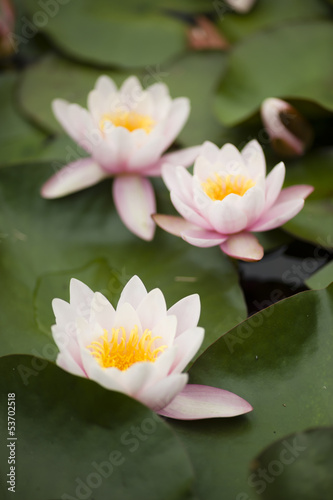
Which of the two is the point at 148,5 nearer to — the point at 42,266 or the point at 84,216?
the point at 84,216

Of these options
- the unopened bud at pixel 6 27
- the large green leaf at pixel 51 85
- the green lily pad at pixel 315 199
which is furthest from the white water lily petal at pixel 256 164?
the unopened bud at pixel 6 27

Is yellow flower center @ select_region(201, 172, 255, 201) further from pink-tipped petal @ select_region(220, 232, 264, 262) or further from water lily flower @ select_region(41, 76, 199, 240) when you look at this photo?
water lily flower @ select_region(41, 76, 199, 240)

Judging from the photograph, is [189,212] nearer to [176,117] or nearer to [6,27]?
[176,117]

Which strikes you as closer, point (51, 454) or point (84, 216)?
point (51, 454)

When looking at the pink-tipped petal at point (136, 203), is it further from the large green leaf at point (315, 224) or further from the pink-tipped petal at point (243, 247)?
the large green leaf at point (315, 224)

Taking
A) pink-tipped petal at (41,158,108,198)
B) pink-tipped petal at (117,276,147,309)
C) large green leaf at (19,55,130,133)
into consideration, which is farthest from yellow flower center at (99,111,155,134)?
pink-tipped petal at (117,276,147,309)

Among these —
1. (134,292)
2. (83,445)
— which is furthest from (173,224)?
(83,445)

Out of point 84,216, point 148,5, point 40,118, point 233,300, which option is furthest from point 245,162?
point 148,5
